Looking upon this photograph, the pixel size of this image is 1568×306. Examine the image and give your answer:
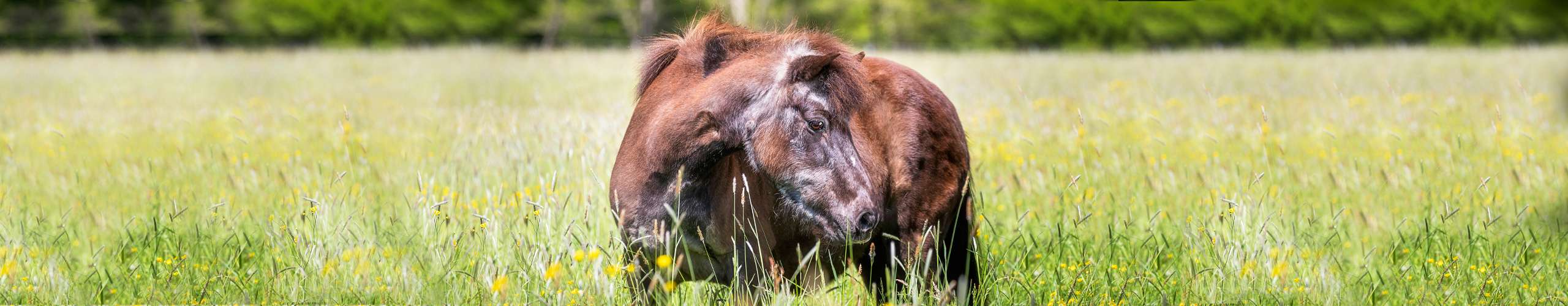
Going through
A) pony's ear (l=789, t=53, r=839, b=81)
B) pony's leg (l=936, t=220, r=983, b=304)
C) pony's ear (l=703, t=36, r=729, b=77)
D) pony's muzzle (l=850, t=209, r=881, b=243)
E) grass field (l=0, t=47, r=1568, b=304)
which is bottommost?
grass field (l=0, t=47, r=1568, b=304)

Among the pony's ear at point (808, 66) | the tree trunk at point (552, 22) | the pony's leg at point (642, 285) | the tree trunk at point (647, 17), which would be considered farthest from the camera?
the tree trunk at point (647, 17)

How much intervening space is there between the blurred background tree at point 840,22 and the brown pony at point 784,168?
926 centimetres

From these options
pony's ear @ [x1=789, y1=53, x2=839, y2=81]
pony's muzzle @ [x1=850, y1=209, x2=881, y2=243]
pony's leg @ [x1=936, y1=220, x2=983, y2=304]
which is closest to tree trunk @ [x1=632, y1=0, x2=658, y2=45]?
pony's leg @ [x1=936, y1=220, x2=983, y2=304]

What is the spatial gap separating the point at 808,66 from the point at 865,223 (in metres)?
0.53

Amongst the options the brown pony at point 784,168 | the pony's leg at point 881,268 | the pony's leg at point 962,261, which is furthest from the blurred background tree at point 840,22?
the pony's leg at point 881,268

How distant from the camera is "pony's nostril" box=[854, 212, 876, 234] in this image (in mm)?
2979

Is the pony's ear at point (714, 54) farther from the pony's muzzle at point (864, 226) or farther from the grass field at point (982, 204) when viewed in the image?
the pony's muzzle at point (864, 226)

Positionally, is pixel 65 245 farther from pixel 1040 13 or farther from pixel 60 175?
pixel 1040 13

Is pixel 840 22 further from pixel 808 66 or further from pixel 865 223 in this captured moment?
pixel 865 223

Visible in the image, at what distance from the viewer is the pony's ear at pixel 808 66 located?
3082 millimetres

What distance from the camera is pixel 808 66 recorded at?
311 cm

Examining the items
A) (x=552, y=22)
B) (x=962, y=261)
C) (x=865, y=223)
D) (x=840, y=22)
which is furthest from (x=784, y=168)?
(x=840, y=22)

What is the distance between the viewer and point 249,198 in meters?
5.54

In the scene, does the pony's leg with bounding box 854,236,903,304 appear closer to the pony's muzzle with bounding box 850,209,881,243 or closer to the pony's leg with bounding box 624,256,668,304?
the pony's muzzle with bounding box 850,209,881,243
